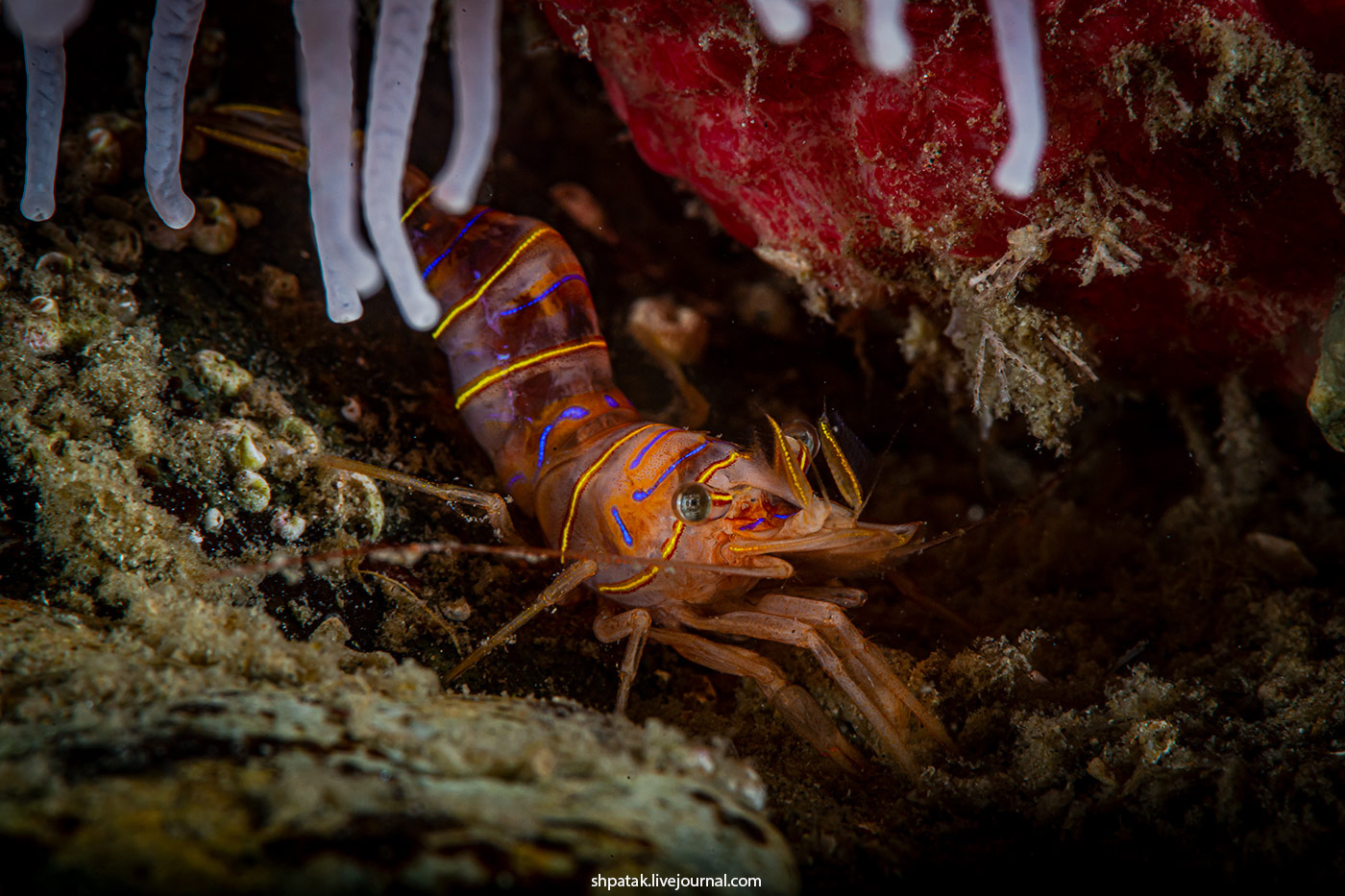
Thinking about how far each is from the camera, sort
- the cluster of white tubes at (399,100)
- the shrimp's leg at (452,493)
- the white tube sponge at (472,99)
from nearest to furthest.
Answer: the cluster of white tubes at (399,100) < the white tube sponge at (472,99) < the shrimp's leg at (452,493)

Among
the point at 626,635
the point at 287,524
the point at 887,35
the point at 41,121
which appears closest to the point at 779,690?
the point at 626,635

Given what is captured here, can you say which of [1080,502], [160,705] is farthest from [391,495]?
[1080,502]

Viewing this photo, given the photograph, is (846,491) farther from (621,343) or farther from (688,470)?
(621,343)

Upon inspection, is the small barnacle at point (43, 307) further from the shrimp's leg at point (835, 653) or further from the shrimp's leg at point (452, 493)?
the shrimp's leg at point (835, 653)

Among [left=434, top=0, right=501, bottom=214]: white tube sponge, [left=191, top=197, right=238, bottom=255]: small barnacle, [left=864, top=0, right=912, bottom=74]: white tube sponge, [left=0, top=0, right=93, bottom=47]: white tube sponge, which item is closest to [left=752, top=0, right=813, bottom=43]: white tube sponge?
[left=864, top=0, right=912, bottom=74]: white tube sponge

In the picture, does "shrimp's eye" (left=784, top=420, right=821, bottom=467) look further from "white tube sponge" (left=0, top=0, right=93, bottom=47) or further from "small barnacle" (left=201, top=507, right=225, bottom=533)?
"white tube sponge" (left=0, top=0, right=93, bottom=47)

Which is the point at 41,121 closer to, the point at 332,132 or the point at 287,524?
the point at 332,132

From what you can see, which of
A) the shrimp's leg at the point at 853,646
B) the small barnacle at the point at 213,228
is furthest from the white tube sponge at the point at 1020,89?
the small barnacle at the point at 213,228
